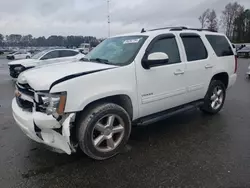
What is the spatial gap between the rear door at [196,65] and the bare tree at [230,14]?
73035mm

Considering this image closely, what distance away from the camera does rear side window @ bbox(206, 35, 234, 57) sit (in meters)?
5.14

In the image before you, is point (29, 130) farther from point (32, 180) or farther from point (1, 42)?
point (1, 42)

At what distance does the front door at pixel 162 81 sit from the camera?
373cm

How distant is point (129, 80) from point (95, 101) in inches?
24.2

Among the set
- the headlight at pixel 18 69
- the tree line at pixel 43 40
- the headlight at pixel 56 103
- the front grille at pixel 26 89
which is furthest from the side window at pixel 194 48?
the tree line at pixel 43 40

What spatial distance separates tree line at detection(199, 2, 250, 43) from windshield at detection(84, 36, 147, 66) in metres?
66.3

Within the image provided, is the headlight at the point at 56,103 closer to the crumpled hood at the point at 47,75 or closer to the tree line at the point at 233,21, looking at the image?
the crumpled hood at the point at 47,75

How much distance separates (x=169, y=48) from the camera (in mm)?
4242

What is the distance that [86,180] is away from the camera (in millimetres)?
2932

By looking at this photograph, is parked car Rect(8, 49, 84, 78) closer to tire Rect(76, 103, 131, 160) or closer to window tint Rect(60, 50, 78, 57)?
window tint Rect(60, 50, 78, 57)

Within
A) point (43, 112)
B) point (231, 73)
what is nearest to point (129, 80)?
point (43, 112)

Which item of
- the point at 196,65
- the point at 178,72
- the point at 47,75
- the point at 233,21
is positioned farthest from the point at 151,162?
the point at 233,21

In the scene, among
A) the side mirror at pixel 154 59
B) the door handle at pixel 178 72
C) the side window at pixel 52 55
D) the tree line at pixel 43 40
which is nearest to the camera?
the side mirror at pixel 154 59

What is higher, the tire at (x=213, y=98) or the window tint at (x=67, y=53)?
the window tint at (x=67, y=53)
